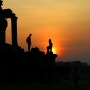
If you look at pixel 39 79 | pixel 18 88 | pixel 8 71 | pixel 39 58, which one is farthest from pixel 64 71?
pixel 18 88

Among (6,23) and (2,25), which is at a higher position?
(6,23)

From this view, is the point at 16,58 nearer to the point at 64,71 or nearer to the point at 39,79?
the point at 39,79

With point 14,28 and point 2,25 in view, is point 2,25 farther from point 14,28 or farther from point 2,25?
point 14,28

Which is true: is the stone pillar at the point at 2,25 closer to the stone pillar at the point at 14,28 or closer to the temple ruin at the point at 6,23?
the temple ruin at the point at 6,23

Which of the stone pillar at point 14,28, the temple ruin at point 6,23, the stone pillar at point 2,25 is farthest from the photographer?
the stone pillar at point 14,28

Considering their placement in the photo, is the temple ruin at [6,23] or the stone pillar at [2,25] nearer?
the stone pillar at [2,25]

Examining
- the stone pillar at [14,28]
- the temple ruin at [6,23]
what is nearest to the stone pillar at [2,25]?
the temple ruin at [6,23]

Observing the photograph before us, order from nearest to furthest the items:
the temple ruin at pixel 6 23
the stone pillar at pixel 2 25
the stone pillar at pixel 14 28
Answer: the stone pillar at pixel 2 25 < the temple ruin at pixel 6 23 < the stone pillar at pixel 14 28

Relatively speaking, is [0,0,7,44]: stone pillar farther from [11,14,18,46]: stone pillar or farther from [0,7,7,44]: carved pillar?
[11,14,18,46]: stone pillar

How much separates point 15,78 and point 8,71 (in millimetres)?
982

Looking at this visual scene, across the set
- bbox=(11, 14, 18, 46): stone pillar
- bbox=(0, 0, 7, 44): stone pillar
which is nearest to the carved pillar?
bbox=(0, 0, 7, 44): stone pillar

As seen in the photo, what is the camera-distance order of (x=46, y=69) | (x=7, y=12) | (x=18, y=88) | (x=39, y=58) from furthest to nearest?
(x=7, y=12) < (x=39, y=58) < (x=46, y=69) < (x=18, y=88)

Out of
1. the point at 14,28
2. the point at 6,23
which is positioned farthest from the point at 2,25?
the point at 14,28

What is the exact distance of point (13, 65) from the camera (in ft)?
131
